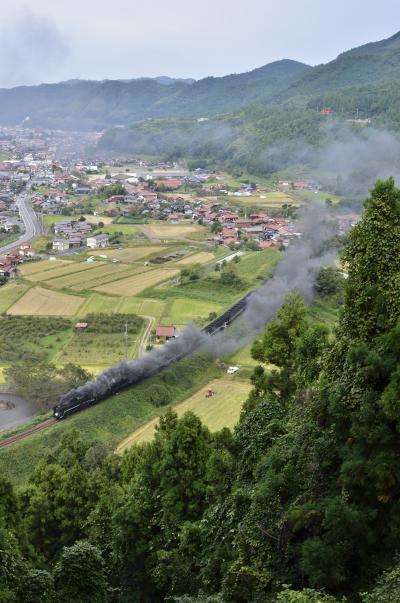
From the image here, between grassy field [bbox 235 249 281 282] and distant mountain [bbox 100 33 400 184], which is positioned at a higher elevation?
distant mountain [bbox 100 33 400 184]

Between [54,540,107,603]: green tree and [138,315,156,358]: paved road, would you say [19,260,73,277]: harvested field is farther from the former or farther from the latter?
[54,540,107,603]: green tree

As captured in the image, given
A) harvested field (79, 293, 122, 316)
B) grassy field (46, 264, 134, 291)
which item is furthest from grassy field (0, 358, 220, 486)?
grassy field (46, 264, 134, 291)

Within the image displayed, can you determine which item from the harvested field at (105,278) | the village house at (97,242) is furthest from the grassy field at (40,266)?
the village house at (97,242)

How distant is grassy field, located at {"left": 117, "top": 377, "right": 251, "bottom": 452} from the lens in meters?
A: 21.1

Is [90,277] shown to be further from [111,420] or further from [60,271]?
[111,420]

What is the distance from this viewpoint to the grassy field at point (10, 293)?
1406 inches

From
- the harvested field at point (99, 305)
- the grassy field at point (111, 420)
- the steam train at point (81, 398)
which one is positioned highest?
the harvested field at point (99, 305)

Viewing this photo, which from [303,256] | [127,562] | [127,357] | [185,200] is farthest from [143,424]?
[185,200]

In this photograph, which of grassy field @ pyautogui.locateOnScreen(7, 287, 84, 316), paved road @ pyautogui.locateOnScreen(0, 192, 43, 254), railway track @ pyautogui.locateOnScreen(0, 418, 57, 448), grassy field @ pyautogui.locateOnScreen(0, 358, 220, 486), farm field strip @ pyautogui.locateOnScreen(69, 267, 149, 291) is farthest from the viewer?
paved road @ pyautogui.locateOnScreen(0, 192, 43, 254)

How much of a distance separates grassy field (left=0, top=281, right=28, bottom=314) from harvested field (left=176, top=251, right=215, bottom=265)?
40.5 ft

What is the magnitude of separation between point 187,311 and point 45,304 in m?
8.78

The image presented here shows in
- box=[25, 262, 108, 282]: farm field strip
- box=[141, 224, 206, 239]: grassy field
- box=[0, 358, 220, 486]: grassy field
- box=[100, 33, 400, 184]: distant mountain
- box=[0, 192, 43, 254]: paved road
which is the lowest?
box=[0, 358, 220, 486]: grassy field

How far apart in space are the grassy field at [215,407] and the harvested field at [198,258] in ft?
68.1

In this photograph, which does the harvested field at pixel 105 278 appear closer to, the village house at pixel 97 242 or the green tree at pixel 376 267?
the village house at pixel 97 242
